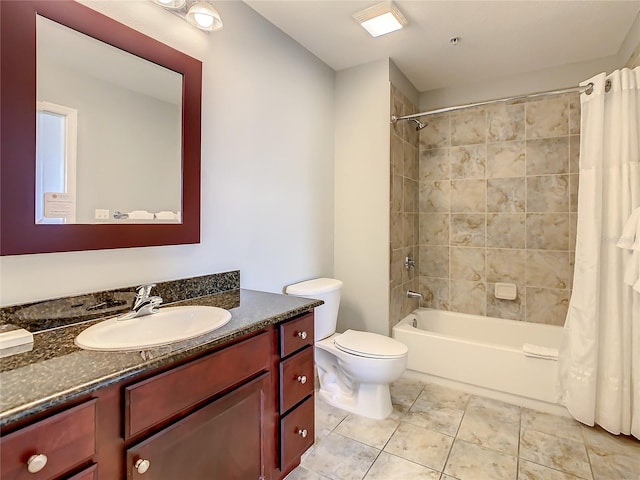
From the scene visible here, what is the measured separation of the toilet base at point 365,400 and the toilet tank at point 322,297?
0.40 metres

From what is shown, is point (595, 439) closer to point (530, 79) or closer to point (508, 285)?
point (508, 285)

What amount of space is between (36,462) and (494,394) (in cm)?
252

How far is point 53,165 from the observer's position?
116 cm

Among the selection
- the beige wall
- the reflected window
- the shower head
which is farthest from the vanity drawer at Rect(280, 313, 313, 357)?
the shower head

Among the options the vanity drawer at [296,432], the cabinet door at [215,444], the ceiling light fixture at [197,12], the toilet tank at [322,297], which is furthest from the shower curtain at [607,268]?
the ceiling light fixture at [197,12]

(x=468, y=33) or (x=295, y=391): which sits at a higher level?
(x=468, y=33)

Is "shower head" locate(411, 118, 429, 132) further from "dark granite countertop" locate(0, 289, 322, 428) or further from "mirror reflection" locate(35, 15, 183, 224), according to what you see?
"dark granite countertop" locate(0, 289, 322, 428)

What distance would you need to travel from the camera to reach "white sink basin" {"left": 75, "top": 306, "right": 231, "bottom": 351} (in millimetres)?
1002

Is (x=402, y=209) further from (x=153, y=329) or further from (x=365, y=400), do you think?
(x=153, y=329)

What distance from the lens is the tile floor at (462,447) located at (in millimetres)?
1626

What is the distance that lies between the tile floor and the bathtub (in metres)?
0.14

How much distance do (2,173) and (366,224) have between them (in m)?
2.13

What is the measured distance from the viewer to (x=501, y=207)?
9.61 feet

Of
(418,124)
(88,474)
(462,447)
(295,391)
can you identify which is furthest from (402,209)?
(88,474)
